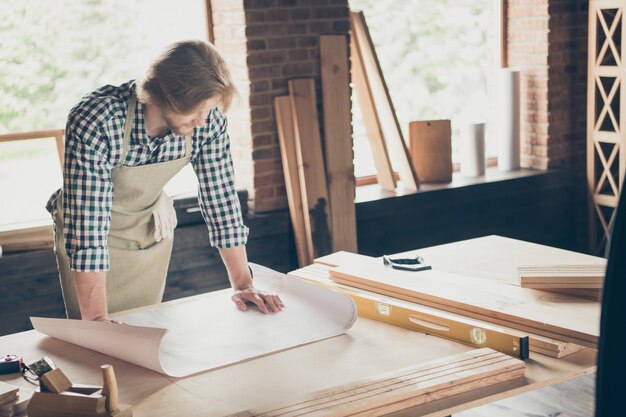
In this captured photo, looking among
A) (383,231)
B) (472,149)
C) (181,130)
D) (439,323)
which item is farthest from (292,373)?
(472,149)

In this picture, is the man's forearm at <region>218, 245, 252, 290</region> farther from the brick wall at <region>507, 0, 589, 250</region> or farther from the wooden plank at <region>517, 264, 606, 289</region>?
the brick wall at <region>507, 0, 589, 250</region>

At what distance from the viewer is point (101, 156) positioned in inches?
93.8

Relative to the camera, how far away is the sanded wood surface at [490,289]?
6.89 ft

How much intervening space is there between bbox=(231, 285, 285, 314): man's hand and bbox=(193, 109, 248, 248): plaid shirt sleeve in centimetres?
22

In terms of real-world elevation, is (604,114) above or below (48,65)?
below

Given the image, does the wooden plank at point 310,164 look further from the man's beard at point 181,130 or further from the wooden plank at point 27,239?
the man's beard at point 181,130

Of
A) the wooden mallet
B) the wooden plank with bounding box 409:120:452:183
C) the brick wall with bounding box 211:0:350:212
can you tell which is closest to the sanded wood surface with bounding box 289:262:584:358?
the wooden mallet

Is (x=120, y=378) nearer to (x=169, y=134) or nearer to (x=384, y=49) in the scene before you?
(x=169, y=134)

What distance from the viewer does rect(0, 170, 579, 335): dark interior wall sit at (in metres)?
3.92

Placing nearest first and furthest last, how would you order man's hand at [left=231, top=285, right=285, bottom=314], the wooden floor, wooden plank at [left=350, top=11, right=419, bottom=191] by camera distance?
man's hand at [left=231, top=285, right=285, bottom=314], the wooden floor, wooden plank at [left=350, top=11, right=419, bottom=191]

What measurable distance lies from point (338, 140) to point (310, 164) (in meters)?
0.23

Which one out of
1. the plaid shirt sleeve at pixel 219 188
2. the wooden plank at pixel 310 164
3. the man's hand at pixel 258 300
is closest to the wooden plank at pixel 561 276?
the man's hand at pixel 258 300

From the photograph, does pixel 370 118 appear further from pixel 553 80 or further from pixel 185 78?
pixel 185 78

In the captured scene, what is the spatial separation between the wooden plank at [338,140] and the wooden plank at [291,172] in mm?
165
